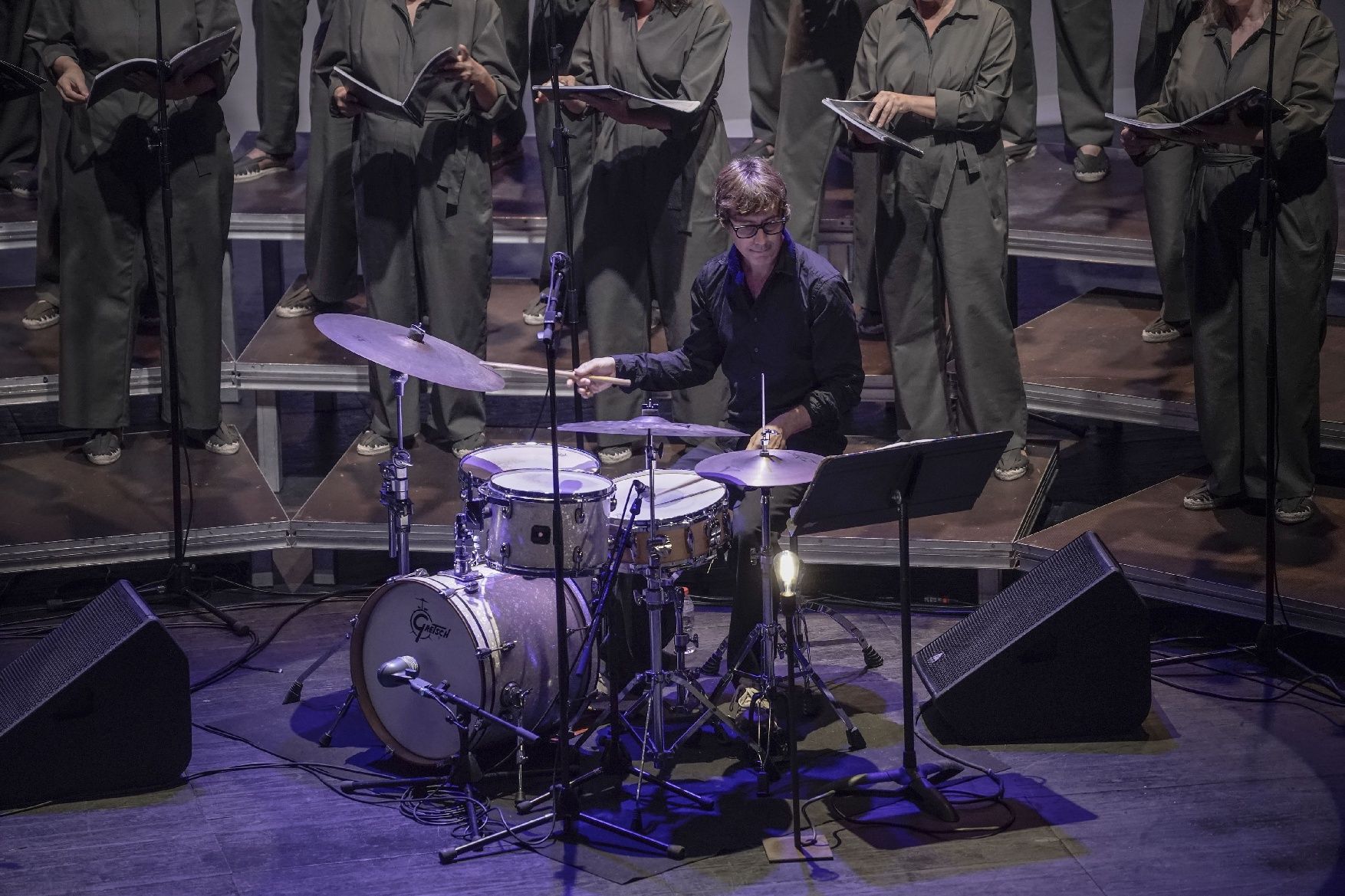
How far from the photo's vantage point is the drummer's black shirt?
507 cm

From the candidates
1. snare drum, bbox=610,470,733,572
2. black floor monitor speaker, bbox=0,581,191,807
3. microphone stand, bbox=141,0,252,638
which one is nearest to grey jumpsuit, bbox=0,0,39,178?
microphone stand, bbox=141,0,252,638

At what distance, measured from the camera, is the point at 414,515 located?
6.28m

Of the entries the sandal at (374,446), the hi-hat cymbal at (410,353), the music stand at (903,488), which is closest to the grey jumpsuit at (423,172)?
the sandal at (374,446)

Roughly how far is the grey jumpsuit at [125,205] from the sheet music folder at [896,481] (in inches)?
128

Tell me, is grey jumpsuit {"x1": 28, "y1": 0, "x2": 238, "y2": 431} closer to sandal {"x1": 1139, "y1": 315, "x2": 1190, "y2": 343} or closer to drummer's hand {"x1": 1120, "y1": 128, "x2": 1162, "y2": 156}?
drummer's hand {"x1": 1120, "y1": 128, "x2": 1162, "y2": 156}

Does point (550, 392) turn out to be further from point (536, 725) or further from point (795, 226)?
point (795, 226)

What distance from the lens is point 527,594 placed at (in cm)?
486

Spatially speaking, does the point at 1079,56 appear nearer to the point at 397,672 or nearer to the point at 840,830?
the point at 840,830

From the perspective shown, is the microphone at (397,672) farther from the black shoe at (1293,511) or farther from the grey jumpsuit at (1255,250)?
the black shoe at (1293,511)

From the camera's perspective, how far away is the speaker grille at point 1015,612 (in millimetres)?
4930

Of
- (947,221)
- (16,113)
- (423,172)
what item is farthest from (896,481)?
(16,113)

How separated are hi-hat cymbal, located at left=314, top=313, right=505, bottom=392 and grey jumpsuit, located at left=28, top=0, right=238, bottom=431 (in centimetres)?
202

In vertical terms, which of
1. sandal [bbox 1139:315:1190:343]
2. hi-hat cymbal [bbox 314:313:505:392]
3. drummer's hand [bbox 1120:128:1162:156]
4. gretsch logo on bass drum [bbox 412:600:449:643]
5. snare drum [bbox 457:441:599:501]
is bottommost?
gretsch logo on bass drum [bbox 412:600:449:643]

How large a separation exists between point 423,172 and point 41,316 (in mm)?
2003
